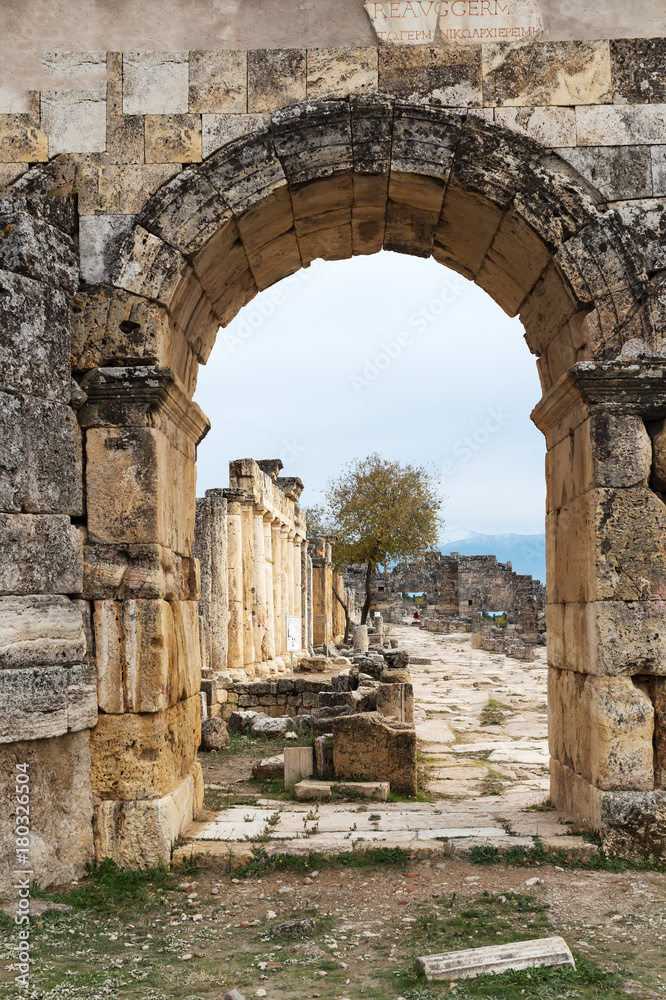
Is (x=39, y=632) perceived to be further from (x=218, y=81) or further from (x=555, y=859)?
(x=218, y=81)

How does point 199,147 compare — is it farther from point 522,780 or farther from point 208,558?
point 208,558

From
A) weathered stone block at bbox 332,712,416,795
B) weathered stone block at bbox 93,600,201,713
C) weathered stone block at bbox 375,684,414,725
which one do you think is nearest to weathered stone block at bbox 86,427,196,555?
weathered stone block at bbox 93,600,201,713

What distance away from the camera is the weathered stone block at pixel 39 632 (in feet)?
16.7

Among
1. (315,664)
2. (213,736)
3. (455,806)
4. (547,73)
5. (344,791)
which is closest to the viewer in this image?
(547,73)

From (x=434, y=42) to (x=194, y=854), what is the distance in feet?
19.3

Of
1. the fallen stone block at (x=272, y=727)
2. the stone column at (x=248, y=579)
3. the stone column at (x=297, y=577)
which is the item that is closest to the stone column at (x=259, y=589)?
the stone column at (x=248, y=579)

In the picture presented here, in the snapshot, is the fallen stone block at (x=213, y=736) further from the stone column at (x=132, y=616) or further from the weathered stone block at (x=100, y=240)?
the weathered stone block at (x=100, y=240)

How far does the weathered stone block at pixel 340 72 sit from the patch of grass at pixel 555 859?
531cm

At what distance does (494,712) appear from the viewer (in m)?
13.4

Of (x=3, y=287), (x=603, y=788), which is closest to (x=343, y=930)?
(x=603, y=788)

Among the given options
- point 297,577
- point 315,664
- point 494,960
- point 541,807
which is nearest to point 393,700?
point 541,807

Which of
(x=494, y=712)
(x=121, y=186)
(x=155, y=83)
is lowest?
(x=494, y=712)

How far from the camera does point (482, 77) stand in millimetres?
5910

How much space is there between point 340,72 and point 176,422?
2.81m
